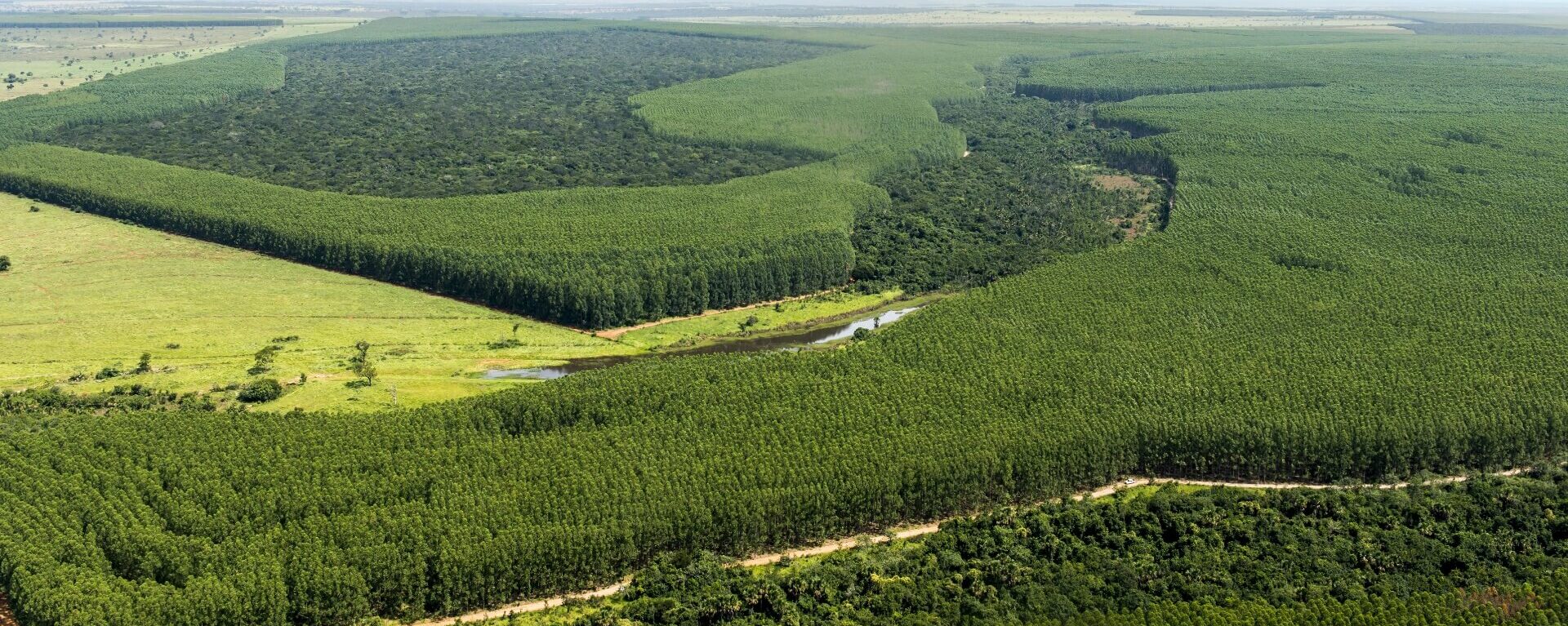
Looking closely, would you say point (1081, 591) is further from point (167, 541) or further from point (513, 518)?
point (167, 541)

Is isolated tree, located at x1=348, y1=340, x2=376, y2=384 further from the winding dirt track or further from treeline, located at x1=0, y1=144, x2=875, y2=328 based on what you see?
the winding dirt track

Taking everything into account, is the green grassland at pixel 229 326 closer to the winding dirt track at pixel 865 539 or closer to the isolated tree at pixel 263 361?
the isolated tree at pixel 263 361

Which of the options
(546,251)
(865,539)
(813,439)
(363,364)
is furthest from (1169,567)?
(546,251)

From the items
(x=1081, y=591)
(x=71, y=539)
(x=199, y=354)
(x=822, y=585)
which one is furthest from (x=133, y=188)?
(x=1081, y=591)

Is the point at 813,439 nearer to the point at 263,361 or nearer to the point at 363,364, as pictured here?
the point at 363,364

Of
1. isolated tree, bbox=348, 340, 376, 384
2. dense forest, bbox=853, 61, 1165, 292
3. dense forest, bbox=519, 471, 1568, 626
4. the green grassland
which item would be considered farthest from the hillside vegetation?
dense forest, bbox=853, 61, 1165, 292

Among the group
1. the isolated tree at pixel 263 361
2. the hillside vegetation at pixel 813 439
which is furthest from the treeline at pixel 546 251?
the isolated tree at pixel 263 361
